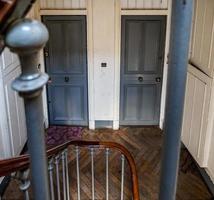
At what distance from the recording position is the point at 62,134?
5.21 metres

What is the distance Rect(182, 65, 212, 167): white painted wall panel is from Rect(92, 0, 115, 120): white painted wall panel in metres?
1.46

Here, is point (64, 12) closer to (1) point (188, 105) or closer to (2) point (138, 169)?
(1) point (188, 105)

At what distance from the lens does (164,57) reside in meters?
5.07

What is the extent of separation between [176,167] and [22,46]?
1.38ft

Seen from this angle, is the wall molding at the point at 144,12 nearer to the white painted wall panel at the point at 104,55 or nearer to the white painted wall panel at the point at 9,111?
the white painted wall panel at the point at 104,55

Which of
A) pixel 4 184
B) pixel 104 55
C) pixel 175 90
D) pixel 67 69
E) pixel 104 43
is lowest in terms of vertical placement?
pixel 4 184

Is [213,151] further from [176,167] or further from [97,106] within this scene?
[176,167]

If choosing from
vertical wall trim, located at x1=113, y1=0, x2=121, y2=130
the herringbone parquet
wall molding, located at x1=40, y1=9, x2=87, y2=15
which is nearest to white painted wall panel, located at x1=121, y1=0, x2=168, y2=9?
vertical wall trim, located at x1=113, y1=0, x2=121, y2=130

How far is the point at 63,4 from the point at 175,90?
4.46 metres

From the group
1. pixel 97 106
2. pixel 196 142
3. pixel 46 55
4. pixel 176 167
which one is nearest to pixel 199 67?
pixel 196 142

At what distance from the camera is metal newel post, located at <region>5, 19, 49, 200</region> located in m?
0.50

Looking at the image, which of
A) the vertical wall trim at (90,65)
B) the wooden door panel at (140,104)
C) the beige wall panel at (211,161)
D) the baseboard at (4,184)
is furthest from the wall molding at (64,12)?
the beige wall panel at (211,161)

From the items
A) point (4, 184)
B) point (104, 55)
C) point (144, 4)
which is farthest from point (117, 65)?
point (4, 184)

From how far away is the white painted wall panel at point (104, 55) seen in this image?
188 inches
